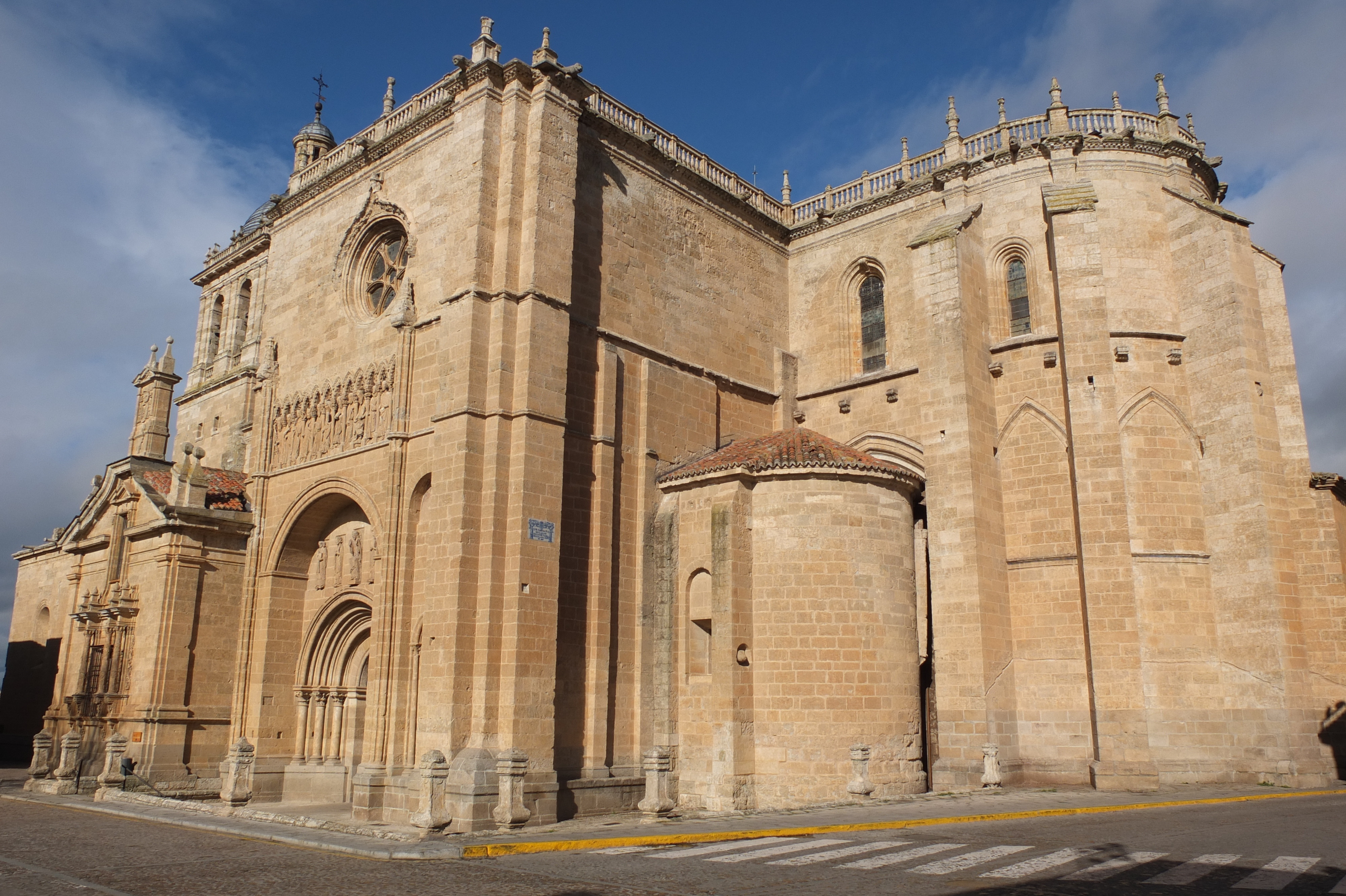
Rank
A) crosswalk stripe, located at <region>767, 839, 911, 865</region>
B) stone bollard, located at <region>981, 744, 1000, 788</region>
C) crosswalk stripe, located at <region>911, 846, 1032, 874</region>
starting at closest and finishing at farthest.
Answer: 1. crosswalk stripe, located at <region>911, 846, 1032, 874</region>
2. crosswalk stripe, located at <region>767, 839, 911, 865</region>
3. stone bollard, located at <region>981, 744, 1000, 788</region>

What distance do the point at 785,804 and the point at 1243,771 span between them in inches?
311

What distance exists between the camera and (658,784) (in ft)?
44.2

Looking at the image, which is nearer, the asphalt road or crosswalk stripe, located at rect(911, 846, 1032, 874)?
the asphalt road

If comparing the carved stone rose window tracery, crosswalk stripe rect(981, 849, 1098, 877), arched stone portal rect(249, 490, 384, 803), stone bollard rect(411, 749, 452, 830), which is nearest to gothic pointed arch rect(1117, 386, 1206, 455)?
crosswalk stripe rect(981, 849, 1098, 877)

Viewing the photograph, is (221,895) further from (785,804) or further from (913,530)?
(913,530)

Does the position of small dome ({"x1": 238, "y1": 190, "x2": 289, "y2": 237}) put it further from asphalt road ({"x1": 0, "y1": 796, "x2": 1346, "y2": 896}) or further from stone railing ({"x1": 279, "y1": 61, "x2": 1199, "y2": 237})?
asphalt road ({"x1": 0, "y1": 796, "x2": 1346, "y2": 896})

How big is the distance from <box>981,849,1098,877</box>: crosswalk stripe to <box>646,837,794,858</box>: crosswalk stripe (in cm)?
270

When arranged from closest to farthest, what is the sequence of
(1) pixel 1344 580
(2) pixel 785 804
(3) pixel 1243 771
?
(2) pixel 785 804 < (3) pixel 1243 771 < (1) pixel 1344 580

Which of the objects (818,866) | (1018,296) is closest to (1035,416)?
(1018,296)

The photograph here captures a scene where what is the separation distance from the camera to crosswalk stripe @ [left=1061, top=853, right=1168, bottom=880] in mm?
7785

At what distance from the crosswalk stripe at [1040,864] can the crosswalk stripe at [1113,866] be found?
0.92 ft

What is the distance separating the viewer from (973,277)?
19531 mm

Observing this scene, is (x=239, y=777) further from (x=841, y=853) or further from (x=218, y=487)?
(x=841, y=853)

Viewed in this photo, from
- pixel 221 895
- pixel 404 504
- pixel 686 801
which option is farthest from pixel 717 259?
pixel 221 895
